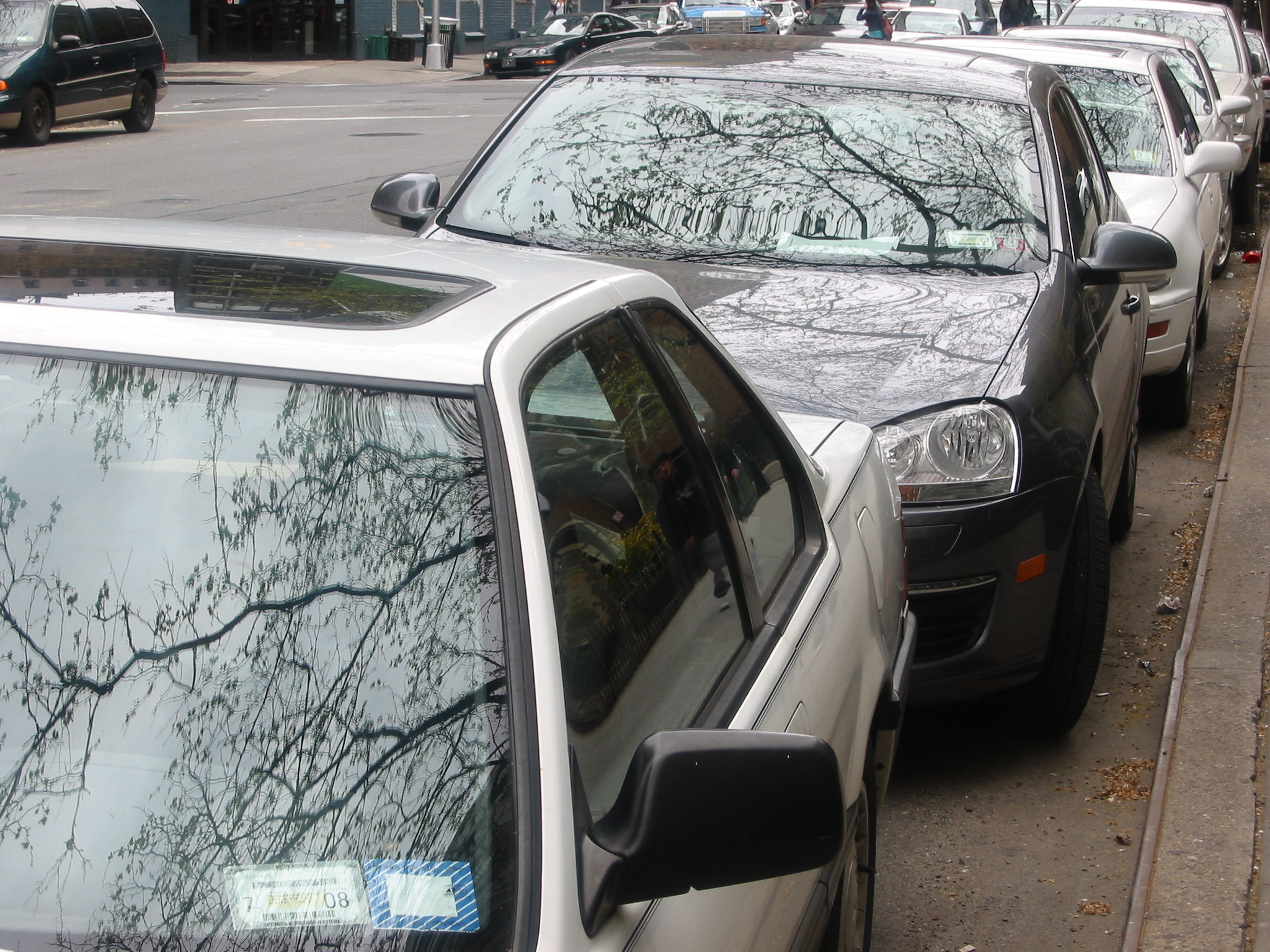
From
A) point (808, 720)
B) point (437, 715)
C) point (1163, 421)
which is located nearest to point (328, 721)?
point (437, 715)

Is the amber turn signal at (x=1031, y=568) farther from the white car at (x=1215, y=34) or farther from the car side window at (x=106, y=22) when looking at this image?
the car side window at (x=106, y=22)

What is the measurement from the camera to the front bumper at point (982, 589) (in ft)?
12.9

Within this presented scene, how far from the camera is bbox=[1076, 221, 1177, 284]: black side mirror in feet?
16.3

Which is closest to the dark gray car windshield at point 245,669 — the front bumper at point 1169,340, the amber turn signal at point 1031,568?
the amber turn signal at point 1031,568

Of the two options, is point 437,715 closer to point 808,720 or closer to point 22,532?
point 22,532

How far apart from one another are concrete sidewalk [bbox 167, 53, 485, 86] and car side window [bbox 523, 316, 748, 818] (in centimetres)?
3293

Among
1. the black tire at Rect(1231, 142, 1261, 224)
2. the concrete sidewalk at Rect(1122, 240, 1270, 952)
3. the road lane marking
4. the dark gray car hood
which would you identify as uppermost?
the dark gray car hood

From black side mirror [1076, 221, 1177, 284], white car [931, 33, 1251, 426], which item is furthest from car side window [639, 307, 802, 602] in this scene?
white car [931, 33, 1251, 426]

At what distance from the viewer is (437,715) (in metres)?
1.67

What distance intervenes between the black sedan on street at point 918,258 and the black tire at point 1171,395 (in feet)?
5.97

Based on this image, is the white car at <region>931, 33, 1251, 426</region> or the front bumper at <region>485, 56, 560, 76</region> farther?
the front bumper at <region>485, 56, 560, 76</region>

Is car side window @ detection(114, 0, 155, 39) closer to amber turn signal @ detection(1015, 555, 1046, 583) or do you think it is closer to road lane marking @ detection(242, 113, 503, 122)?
road lane marking @ detection(242, 113, 503, 122)

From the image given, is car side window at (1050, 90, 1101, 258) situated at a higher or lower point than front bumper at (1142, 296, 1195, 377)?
higher

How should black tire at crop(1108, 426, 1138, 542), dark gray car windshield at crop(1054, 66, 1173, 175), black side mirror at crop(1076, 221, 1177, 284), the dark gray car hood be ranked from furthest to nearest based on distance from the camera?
dark gray car windshield at crop(1054, 66, 1173, 175), black tire at crop(1108, 426, 1138, 542), black side mirror at crop(1076, 221, 1177, 284), the dark gray car hood
